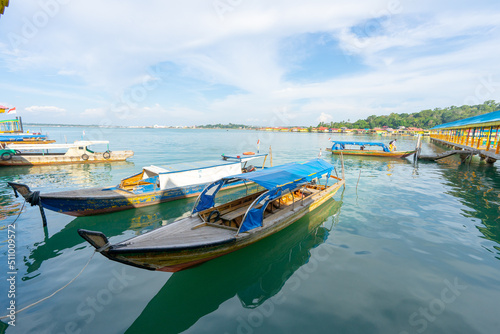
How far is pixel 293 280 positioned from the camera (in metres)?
7.26

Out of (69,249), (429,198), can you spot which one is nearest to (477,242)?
(429,198)

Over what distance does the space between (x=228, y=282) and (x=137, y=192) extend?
895 centimetres

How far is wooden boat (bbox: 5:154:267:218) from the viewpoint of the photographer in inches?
411

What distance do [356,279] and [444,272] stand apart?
3.21 m

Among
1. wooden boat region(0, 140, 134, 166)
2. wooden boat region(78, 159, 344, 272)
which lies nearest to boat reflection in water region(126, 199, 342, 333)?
wooden boat region(78, 159, 344, 272)

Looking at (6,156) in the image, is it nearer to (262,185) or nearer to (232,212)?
(232,212)

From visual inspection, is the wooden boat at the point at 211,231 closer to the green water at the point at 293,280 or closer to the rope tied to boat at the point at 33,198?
the green water at the point at 293,280

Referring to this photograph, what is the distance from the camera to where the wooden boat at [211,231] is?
19.9 feet

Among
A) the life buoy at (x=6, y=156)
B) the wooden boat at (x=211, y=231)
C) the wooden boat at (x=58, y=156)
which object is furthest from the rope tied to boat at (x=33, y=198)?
the life buoy at (x=6, y=156)

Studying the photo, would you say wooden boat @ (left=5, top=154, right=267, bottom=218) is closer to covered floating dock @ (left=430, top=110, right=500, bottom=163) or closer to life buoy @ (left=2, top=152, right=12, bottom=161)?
life buoy @ (left=2, top=152, right=12, bottom=161)

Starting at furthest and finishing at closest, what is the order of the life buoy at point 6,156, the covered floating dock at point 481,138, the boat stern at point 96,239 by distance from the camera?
the life buoy at point 6,156 < the covered floating dock at point 481,138 < the boat stern at point 96,239

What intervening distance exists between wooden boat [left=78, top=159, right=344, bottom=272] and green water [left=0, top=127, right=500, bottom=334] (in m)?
0.91

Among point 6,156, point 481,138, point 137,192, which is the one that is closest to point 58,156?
point 6,156

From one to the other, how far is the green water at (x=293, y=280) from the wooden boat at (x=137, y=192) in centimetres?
93
